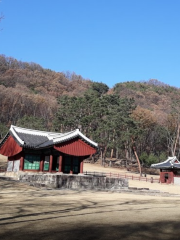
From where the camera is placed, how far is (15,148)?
27797 millimetres

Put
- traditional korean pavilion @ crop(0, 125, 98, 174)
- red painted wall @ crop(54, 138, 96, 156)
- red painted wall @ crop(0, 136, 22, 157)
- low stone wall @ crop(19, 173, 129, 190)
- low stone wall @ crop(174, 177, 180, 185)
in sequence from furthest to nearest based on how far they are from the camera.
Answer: low stone wall @ crop(174, 177, 180, 185) → red painted wall @ crop(0, 136, 22, 157) → red painted wall @ crop(54, 138, 96, 156) → traditional korean pavilion @ crop(0, 125, 98, 174) → low stone wall @ crop(19, 173, 129, 190)

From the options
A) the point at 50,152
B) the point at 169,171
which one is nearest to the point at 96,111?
the point at 169,171

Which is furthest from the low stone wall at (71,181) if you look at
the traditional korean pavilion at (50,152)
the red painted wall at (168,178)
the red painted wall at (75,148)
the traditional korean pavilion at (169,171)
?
the red painted wall at (168,178)

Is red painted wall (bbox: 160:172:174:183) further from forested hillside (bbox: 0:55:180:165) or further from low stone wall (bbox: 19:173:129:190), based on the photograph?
low stone wall (bbox: 19:173:129:190)

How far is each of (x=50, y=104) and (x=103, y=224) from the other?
251ft

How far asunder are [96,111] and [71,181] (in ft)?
110

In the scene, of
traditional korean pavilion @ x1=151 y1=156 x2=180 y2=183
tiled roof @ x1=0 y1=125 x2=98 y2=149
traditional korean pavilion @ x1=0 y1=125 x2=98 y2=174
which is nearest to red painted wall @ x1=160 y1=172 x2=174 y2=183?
traditional korean pavilion @ x1=151 y1=156 x2=180 y2=183

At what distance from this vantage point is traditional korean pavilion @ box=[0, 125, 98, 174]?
86.1 ft

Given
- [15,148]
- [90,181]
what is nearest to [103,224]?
[90,181]

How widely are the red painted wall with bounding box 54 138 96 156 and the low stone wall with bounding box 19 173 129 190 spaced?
3993 mm

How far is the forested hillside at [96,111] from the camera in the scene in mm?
51228

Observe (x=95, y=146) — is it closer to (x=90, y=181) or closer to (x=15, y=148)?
(x=90, y=181)

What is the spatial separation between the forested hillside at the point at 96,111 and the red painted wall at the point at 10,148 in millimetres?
12704

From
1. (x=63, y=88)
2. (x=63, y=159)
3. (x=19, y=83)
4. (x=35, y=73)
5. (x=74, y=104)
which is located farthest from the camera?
(x=35, y=73)
